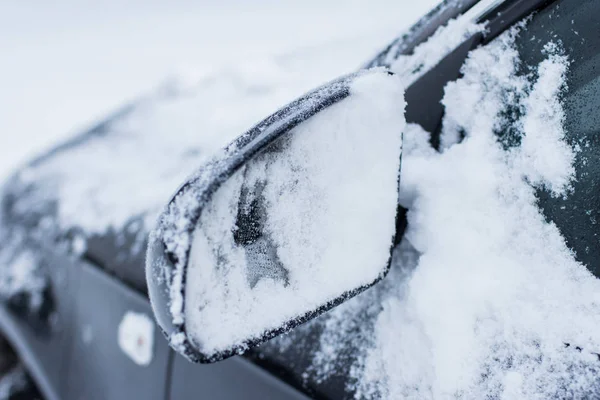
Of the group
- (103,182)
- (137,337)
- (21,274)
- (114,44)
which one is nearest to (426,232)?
(137,337)

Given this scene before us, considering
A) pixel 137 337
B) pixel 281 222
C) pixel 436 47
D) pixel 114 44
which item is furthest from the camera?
pixel 114 44

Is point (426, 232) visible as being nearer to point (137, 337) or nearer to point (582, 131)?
point (582, 131)

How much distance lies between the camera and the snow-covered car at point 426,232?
2.89ft

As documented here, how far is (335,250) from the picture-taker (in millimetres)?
1024

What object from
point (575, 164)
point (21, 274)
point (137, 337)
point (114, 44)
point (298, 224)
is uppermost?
point (575, 164)

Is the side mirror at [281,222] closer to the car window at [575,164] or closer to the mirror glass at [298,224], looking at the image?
the mirror glass at [298,224]

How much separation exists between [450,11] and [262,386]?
1.26 meters

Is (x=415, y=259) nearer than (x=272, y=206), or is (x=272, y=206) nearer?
(x=272, y=206)

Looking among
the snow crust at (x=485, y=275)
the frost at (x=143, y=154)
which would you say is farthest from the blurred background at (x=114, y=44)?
the snow crust at (x=485, y=275)

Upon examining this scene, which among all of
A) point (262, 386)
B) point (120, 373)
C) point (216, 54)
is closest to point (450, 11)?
point (262, 386)

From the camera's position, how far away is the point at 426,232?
3.78 feet

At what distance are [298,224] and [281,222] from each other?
4 centimetres

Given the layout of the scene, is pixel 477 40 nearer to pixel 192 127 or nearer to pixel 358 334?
pixel 358 334

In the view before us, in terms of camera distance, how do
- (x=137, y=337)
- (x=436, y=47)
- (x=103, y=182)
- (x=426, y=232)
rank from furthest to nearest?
1. (x=103, y=182)
2. (x=137, y=337)
3. (x=436, y=47)
4. (x=426, y=232)
